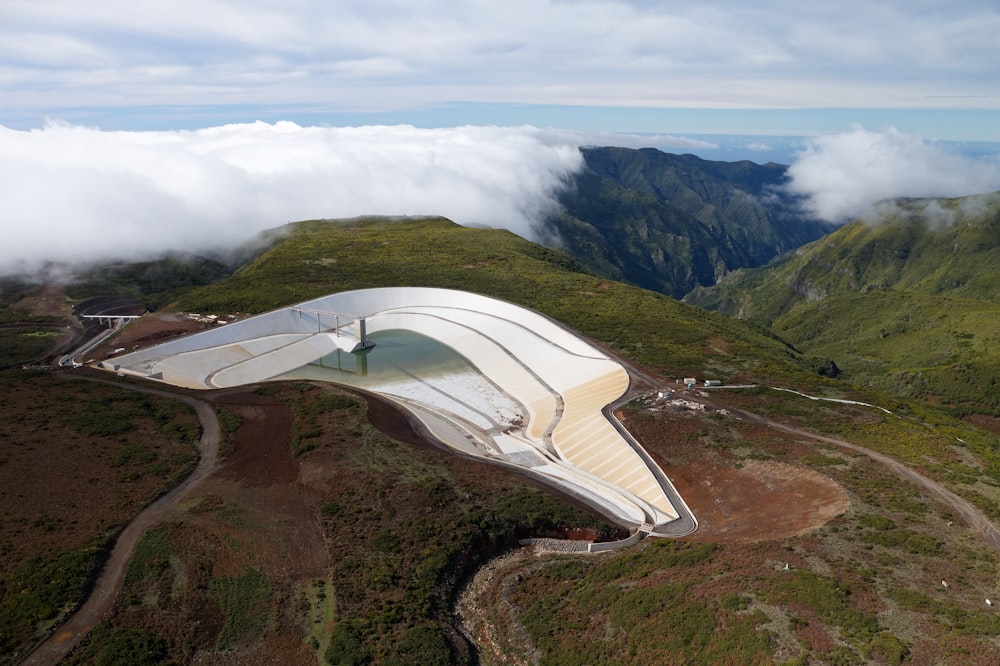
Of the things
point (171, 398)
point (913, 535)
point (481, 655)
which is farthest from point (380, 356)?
point (913, 535)

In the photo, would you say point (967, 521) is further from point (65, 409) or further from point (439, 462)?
point (65, 409)

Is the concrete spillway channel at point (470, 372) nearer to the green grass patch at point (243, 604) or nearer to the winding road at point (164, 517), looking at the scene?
the winding road at point (164, 517)

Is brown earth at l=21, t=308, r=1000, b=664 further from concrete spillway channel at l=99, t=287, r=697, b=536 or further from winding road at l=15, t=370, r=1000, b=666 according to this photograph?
concrete spillway channel at l=99, t=287, r=697, b=536

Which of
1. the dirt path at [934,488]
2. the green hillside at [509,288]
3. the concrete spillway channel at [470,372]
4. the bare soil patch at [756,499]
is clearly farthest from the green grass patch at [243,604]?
the green hillside at [509,288]

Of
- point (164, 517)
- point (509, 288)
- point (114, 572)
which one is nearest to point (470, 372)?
point (509, 288)

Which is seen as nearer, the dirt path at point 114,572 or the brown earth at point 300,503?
the dirt path at point 114,572

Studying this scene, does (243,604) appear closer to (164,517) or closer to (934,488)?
(164,517)
